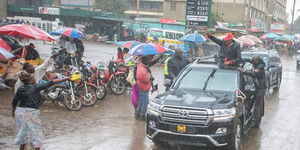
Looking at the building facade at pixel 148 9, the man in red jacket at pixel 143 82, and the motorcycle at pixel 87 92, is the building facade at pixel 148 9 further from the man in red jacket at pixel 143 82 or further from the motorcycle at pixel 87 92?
the man in red jacket at pixel 143 82

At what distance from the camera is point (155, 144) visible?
8.16m

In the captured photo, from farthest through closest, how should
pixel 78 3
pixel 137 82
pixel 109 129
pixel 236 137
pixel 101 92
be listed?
pixel 78 3 → pixel 101 92 → pixel 137 82 → pixel 109 129 → pixel 236 137

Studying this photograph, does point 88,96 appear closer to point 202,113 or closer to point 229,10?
point 202,113

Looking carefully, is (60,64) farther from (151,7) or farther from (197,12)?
(151,7)

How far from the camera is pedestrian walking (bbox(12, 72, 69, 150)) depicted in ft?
20.8

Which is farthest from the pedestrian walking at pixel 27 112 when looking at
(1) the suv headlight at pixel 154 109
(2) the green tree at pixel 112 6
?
(2) the green tree at pixel 112 6

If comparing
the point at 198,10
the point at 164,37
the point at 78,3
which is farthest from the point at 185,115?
the point at 78,3

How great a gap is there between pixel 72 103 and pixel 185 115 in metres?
4.85

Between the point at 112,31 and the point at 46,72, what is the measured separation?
36296 millimetres

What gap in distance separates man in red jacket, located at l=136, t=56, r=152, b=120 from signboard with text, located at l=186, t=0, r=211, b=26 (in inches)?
546

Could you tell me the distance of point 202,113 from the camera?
7.02 m

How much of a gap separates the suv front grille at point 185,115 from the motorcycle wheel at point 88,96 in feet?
16.1

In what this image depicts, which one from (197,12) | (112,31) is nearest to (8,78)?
(197,12)

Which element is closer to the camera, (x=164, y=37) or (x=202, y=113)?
(x=202, y=113)
